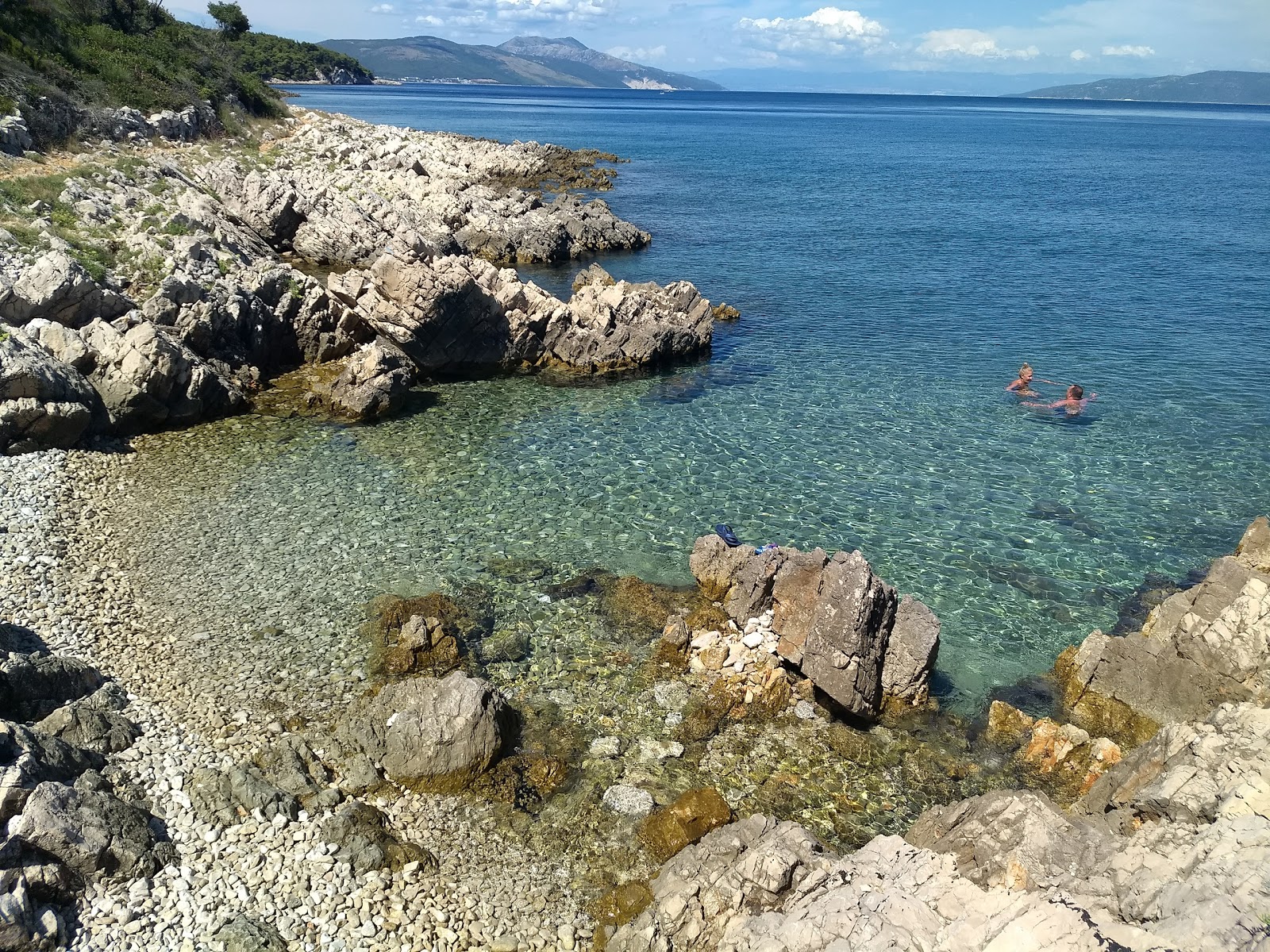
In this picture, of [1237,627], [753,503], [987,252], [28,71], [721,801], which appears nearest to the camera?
[721,801]

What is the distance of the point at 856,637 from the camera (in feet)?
52.6

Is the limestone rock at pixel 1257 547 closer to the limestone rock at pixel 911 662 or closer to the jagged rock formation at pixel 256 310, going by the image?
the limestone rock at pixel 911 662

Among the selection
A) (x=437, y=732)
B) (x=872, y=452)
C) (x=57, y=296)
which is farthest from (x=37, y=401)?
(x=872, y=452)

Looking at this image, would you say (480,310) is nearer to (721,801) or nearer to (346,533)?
(346,533)

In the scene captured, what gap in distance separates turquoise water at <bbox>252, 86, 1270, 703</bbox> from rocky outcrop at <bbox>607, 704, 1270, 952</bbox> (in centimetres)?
663

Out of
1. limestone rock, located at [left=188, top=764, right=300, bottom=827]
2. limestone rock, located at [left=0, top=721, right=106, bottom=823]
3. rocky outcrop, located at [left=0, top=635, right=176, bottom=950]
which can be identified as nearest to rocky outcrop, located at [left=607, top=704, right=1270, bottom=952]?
limestone rock, located at [left=188, top=764, right=300, bottom=827]

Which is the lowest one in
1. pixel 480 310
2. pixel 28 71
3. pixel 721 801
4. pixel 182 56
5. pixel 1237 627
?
pixel 721 801

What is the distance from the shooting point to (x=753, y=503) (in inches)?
941

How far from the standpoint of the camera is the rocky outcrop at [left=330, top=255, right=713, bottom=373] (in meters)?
32.1

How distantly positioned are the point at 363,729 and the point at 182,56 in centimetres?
8474

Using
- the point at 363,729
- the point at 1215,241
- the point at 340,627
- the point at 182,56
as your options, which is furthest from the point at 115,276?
the point at 1215,241

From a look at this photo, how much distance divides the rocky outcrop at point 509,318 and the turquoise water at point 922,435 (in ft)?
5.03

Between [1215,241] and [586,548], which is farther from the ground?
[1215,241]

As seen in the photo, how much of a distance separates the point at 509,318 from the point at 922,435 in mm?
16936
